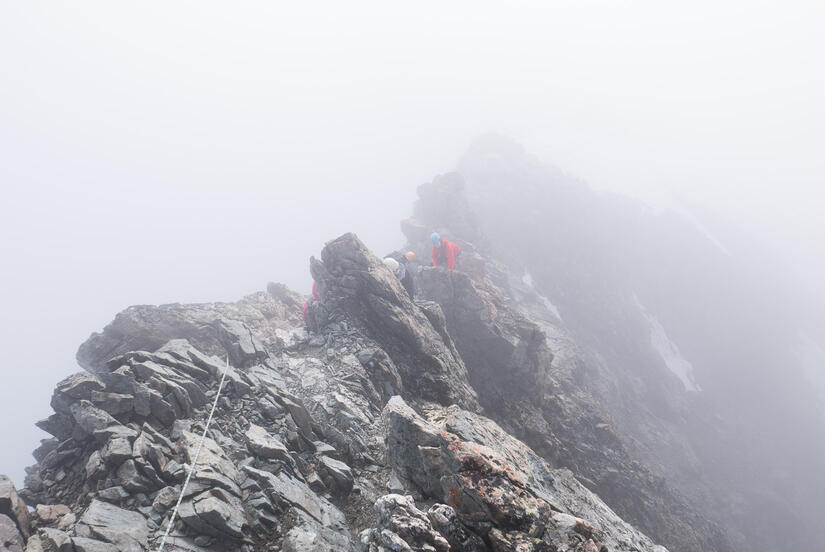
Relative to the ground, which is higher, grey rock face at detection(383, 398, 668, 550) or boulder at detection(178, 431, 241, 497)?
grey rock face at detection(383, 398, 668, 550)

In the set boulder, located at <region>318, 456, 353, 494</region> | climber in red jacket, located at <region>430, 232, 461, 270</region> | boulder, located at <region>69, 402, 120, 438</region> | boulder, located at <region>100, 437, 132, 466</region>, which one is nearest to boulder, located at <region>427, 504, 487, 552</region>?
boulder, located at <region>318, 456, 353, 494</region>

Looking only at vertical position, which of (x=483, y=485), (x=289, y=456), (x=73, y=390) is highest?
(x=483, y=485)

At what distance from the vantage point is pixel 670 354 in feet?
217

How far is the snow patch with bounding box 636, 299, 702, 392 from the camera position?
63.1m

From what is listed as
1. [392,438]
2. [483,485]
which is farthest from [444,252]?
[483,485]

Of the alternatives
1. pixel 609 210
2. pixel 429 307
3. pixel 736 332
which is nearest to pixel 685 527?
pixel 429 307

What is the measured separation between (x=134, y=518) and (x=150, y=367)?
5538mm

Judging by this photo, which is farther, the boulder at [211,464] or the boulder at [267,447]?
the boulder at [267,447]

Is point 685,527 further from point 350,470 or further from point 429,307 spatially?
point 350,470

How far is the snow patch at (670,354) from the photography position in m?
63.1

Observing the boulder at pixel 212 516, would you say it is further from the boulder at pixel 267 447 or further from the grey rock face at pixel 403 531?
the grey rock face at pixel 403 531

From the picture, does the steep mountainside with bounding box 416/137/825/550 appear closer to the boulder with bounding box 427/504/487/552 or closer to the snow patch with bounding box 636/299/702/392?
the snow patch with bounding box 636/299/702/392

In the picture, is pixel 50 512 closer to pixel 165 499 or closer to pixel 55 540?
pixel 55 540

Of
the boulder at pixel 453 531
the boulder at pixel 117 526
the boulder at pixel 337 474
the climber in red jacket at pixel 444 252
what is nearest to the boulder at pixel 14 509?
the boulder at pixel 117 526
